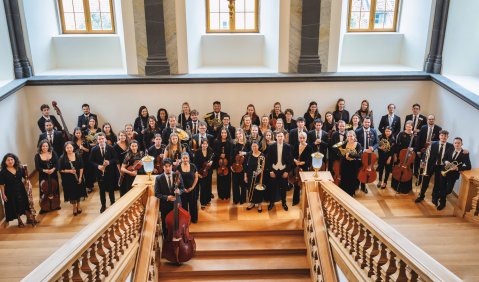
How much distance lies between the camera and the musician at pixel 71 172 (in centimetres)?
856

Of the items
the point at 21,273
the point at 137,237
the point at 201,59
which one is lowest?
the point at 21,273

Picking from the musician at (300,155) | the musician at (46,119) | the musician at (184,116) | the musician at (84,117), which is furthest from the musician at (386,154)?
the musician at (46,119)

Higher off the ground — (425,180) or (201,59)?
(201,59)

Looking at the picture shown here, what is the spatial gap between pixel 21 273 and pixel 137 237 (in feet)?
5.78

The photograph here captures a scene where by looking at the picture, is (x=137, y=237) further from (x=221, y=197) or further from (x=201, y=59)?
(x=201, y=59)

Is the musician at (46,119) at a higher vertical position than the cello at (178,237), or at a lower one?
higher

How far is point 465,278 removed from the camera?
627cm

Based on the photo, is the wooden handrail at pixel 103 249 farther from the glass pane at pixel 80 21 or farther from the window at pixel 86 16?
the glass pane at pixel 80 21

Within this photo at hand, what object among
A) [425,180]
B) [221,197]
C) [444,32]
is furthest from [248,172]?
[444,32]

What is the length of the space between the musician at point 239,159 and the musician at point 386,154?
265 cm

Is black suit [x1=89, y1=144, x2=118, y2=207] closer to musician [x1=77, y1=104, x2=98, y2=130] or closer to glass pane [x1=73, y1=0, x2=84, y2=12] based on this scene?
musician [x1=77, y1=104, x2=98, y2=130]

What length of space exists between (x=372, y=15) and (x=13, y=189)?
8997 millimetres

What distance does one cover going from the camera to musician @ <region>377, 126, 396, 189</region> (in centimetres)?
927

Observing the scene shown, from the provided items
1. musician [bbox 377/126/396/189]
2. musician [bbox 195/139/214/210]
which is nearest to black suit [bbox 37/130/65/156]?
musician [bbox 195/139/214/210]
